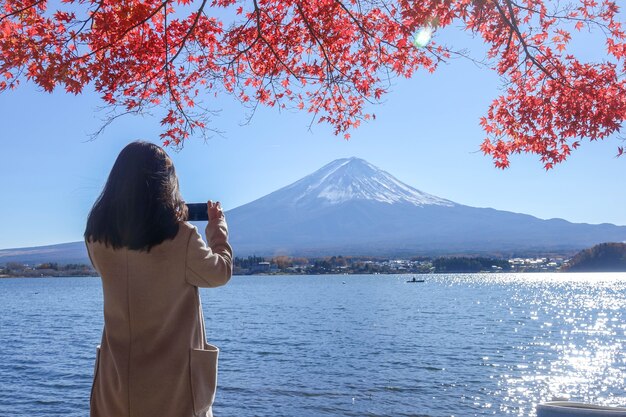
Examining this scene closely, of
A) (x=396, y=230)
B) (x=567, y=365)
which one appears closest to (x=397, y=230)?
(x=396, y=230)

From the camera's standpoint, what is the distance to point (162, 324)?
204 centimetres

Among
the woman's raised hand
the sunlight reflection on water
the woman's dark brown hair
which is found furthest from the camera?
the sunlight reflection on water

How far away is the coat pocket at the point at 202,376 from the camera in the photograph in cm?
205

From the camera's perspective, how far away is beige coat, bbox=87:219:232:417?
6.65 ft

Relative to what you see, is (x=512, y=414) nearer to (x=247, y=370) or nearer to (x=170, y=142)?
(x=247, y=370)

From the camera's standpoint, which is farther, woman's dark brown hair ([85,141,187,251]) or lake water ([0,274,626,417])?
lake water ([0,274,626,417])

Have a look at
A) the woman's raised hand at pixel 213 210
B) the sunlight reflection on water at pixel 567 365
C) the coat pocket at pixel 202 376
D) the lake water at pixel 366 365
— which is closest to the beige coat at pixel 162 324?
the coat pocket at pixel 202 376

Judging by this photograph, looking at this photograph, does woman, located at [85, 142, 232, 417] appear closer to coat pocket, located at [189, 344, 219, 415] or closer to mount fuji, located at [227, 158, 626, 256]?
coat pocket, located at [189, 344, 219, 415]

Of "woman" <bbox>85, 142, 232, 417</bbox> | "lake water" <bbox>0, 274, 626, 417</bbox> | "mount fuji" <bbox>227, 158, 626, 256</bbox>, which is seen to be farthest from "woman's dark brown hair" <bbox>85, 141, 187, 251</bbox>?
"mount fuji" <bbox>227, 158, 626, 256</bbox>

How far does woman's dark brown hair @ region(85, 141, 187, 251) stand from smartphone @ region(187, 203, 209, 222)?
0.43 feet

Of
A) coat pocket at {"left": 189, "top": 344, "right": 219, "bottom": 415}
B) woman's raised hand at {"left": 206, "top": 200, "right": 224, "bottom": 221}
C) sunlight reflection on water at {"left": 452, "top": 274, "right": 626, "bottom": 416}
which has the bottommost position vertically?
sunlight reflection on water at {"left": 452, "top": 274, "right": 626, "bottom": 416}

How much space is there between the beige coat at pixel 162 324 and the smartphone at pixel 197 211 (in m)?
0.17

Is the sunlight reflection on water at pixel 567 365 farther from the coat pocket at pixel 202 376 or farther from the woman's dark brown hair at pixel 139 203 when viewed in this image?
the woman's dark brown hair at pixel 139 203

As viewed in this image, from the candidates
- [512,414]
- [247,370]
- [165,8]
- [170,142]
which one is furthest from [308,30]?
[247,370]
